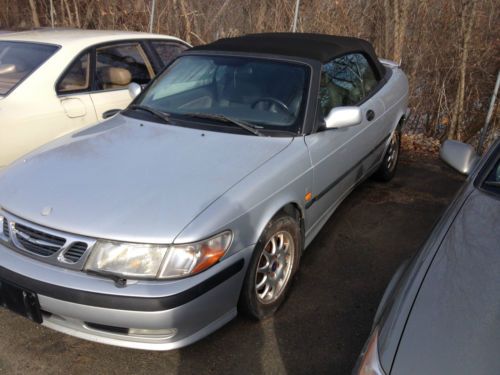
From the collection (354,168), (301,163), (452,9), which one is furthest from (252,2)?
(301,163)

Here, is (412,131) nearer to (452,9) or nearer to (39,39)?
(452,9)

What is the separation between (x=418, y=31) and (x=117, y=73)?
15.3 ft

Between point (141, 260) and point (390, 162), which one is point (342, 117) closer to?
point (141, 260)

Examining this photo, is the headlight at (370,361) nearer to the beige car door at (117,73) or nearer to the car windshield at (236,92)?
the car windshield at (236,92)

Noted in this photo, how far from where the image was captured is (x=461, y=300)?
5.36ft

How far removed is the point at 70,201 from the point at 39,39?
109 inches

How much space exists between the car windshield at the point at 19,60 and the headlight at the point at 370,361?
3629mm

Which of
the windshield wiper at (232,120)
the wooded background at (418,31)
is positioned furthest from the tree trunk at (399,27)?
the windshield wiper at (232,120)

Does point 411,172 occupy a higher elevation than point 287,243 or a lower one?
lower

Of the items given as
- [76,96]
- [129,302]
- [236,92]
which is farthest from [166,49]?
[129,302]

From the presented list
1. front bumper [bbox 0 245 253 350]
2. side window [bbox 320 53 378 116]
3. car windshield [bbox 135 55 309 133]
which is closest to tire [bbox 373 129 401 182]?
side window [bbox 320 53 378 116]

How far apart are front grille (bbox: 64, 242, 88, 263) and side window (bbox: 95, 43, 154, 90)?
2.70 m

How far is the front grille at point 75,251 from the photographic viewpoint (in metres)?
2.18

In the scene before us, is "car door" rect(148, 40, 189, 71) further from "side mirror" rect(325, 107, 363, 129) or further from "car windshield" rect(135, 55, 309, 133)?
"side mirror" rect(325, 107, 363, 129)
